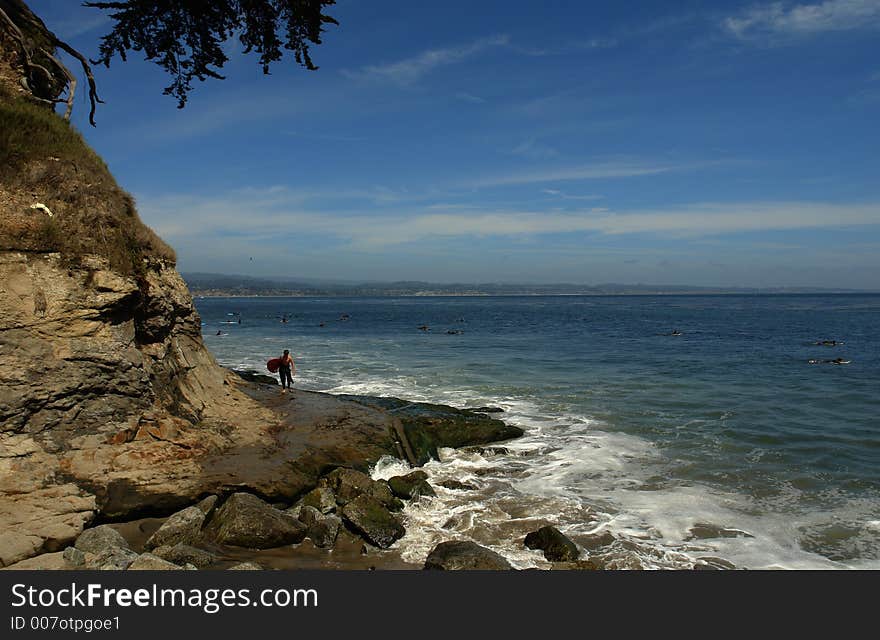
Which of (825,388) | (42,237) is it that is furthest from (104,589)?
(825,388)

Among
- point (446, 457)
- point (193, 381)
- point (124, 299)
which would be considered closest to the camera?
point (124, 299)

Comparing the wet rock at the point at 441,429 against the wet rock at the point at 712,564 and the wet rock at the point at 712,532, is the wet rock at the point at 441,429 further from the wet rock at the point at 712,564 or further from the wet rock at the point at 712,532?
the wet rock at the point at 712,564

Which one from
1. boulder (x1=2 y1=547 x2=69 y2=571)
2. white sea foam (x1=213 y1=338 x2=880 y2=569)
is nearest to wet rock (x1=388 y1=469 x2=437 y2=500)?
white sea foam (x1=213 y1=338 x2=880 y2=569)

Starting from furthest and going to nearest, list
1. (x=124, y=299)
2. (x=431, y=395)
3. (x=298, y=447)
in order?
(x=431, y=395), (x=298, y=447), (x=124, y=299)

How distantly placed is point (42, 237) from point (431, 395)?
1656 cm

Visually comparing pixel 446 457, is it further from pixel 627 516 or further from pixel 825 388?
pixel 825 388

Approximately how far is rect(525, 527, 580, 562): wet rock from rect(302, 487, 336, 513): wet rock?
13.2 feet

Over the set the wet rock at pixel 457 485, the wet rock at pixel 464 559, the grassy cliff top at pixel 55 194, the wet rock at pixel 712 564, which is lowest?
the wet rock at pixel 712 564

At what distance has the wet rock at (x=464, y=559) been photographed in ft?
28.0

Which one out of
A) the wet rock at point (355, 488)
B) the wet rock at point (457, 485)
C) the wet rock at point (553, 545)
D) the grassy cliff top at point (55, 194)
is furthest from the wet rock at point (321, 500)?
the grassy cliff top at point (55, 194)

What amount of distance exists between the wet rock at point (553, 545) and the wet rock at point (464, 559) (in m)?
1.06

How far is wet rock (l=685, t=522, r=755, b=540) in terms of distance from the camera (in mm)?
10773

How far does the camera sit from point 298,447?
13086 millimetres

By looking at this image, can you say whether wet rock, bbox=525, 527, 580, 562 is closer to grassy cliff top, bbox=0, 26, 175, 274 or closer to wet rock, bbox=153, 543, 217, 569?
wet rock, bbox=153, 543, 217, 569
